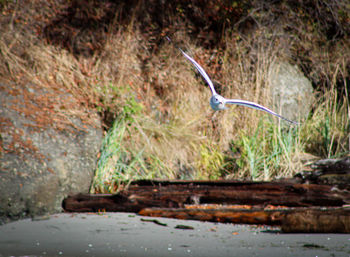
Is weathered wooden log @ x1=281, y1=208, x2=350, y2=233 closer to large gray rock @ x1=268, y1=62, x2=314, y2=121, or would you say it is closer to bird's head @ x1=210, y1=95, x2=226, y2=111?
bird's head @ x1=210, y1=95, x2=226, y2=111

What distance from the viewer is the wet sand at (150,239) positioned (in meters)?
2.49

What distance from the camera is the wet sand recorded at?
8.16ft

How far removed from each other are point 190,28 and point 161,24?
49 cm

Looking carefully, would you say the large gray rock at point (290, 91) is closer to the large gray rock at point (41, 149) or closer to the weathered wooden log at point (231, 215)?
the large gray rock at point (41, 149)

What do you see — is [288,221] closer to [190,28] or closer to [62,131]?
[62,131]

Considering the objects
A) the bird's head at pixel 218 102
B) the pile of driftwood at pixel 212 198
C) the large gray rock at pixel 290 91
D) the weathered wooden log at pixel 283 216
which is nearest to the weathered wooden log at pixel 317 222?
the weathered wooden log at pixel 283 216

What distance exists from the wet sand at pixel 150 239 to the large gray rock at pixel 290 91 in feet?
12.1

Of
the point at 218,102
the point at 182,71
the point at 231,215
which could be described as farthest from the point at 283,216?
the point at 182,71

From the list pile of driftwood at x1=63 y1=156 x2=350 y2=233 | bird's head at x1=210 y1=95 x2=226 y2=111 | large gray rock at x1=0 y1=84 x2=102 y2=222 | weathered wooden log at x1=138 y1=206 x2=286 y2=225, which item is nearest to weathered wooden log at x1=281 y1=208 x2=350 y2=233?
weathered wooden log at x1=138 y1=206 x2=286 y2=225

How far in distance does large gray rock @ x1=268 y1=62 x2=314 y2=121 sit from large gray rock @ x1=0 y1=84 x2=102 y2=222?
321 centimetres

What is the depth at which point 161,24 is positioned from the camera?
7.15m

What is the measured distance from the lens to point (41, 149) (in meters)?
3.89

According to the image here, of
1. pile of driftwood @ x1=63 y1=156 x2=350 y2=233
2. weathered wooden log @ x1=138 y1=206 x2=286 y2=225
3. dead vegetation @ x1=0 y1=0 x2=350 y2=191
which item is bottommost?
weathered wooden log @ x1=138 y1=206 x2=286 y2=225

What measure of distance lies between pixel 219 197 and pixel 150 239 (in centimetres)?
108
